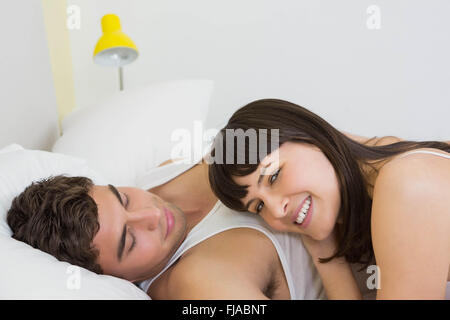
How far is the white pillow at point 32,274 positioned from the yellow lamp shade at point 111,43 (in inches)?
30.5

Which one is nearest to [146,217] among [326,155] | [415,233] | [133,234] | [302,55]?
[133,234]

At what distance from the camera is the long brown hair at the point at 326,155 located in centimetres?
117

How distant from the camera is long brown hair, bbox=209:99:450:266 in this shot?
1166 mm

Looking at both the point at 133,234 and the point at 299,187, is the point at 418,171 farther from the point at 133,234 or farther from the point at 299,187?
the point at 133,234

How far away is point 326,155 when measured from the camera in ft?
3.87

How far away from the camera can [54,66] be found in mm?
2168

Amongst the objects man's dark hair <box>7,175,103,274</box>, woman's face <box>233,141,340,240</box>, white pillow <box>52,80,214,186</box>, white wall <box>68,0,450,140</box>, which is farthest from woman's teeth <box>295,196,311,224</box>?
white wall <box>68,0,450,140</box>

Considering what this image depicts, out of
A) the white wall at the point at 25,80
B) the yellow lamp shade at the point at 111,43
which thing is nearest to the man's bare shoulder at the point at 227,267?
the white wall at the point at 25,80

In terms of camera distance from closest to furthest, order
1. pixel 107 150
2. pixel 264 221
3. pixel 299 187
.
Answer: pixel 299 187 < pixel 264 221 < pixel 107 150

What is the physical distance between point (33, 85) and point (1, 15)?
0.33 meters

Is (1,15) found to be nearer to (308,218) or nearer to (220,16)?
(220,16)

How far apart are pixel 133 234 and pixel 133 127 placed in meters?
0.65

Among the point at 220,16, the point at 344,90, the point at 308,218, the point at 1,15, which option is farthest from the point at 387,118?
the point at 1,15

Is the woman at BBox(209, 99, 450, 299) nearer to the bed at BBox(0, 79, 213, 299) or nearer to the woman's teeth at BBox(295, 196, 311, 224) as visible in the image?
the woman's teeth at BBox(295, 196, 311, 224)
